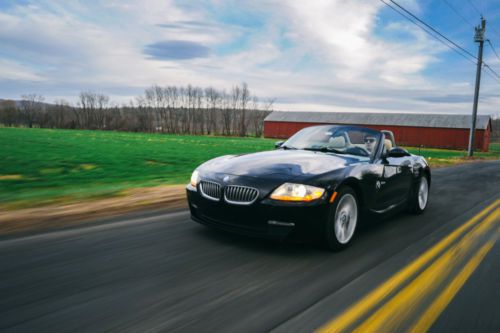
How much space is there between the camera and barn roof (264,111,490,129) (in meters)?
57.3

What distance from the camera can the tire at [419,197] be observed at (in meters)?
6.10

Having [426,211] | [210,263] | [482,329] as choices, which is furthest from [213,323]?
[426,211]

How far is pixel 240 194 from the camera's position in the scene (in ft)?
12.5

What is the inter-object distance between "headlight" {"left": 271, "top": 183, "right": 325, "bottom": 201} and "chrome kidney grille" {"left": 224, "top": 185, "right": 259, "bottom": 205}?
206 mm

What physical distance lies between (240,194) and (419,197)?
393 centimetres

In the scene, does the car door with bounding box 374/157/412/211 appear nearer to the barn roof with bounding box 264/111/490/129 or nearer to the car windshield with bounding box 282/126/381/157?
the car windshield with bounding box 282/126/381/157

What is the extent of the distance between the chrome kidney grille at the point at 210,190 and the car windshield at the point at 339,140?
5.95 feet

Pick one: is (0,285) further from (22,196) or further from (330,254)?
(22,196)

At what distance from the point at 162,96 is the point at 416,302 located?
119 meters

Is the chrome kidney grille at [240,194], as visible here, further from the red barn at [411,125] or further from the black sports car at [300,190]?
the red barn at [411,125]

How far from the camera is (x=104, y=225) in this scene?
4777 mm

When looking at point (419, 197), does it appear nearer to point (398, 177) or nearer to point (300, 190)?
point (398, 177)

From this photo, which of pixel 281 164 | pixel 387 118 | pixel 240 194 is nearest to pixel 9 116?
pixel 387 118

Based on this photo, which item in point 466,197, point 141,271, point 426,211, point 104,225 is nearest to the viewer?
point 141,271
